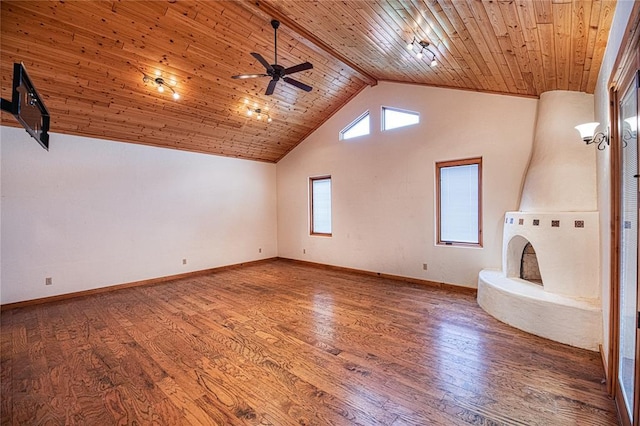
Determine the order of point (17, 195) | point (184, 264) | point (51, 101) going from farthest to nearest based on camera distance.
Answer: point (184, 264), point (17, 195), point (51, 101)

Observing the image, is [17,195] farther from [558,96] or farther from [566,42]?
[558,96]

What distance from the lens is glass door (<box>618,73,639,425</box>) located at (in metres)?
1.66

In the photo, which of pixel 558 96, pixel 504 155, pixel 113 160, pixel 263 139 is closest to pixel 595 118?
pixel 558 96

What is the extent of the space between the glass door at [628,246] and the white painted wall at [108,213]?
261 inches

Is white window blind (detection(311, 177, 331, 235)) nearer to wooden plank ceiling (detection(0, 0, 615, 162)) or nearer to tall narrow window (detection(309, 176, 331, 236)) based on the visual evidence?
tall narrow window (detection(309, 176, 331, 236))

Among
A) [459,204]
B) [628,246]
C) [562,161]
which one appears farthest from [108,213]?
[562,161]

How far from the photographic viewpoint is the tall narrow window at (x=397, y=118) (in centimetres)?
547

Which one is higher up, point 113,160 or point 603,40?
point 603,40

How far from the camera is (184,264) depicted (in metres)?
6.25

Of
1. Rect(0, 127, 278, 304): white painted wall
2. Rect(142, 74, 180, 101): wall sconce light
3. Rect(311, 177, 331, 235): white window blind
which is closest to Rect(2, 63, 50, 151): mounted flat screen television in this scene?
Rect(142, 74, 180, 101): wall sconce light

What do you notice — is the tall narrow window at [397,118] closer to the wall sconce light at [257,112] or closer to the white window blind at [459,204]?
the white window blind at [459,204]

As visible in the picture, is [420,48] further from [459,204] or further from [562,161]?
[459,204]

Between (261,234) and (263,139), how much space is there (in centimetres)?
257

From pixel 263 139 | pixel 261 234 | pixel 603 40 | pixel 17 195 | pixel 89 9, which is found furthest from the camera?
pixel 261 234
